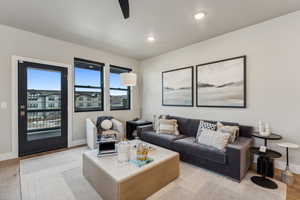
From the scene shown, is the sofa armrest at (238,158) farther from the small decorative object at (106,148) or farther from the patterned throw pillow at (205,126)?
the small decorative object at (106,148)

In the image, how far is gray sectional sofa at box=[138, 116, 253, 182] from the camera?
2.14 m

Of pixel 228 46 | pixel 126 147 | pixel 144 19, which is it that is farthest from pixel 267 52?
pixel 126 147

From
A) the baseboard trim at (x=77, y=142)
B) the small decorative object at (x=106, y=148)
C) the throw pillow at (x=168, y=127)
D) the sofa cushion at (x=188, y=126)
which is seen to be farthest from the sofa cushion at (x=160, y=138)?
the baseboard trim at (x=77, y=142)

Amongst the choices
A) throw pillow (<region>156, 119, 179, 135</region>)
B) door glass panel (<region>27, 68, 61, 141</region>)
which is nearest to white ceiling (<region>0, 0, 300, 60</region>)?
door glass panel (<region>27, 68, 61, 141</region>)

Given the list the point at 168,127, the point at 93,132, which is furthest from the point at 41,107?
the point at 168,127

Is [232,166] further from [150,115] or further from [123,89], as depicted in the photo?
[123,89]

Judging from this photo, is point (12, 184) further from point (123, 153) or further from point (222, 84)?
point (222, 84)

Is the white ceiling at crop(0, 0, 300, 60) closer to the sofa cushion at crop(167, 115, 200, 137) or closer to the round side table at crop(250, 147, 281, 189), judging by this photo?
the sofa cushion at crop(167, 115, 200, 137)

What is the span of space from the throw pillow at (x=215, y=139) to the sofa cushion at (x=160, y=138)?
615 mm

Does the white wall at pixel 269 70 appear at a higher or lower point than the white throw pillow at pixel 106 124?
higher

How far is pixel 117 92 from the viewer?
4.73 m

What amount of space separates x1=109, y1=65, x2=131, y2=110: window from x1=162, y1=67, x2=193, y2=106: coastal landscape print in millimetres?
1400

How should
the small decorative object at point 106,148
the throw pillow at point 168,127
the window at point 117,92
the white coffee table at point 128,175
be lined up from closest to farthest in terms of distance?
1. the white coffee table at point 128,175
2. the small decorative object at point 106,148
3. the throw pillow at point 168,127
4. the window at point 117,92

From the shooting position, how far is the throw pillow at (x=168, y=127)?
341cm
